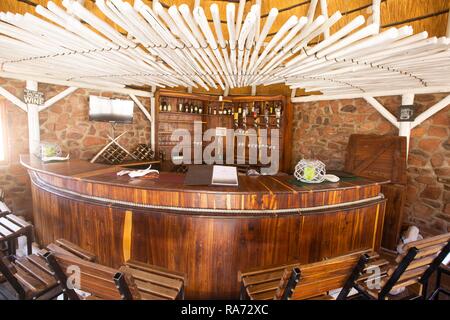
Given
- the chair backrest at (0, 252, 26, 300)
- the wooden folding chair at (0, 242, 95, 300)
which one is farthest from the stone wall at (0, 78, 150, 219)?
the chair backrest at (0, 252, 26, 300)

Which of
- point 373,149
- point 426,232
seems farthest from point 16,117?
point 426,232

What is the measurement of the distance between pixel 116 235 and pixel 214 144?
4.09 metres

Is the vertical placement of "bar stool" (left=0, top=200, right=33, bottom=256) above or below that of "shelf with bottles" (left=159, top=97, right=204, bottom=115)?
below

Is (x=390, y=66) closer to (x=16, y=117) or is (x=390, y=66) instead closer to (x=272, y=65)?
(x=272, y=65)

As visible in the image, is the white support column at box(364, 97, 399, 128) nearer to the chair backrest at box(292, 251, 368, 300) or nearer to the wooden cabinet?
the wooden cabinet

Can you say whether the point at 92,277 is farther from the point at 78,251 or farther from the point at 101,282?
the point at 78,251

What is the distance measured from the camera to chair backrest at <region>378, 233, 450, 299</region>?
1.50 metres

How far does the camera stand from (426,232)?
3.64 meters

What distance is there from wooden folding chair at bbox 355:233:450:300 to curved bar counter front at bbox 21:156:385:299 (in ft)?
1.85

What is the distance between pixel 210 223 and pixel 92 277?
0.95 m

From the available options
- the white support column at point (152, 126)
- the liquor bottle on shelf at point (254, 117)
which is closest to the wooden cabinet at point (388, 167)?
the liquor bottle on shelf at point (254, 117)

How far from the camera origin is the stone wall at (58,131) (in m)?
3.66

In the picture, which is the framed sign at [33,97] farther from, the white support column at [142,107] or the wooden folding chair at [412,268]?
the wooden folding chair at [412,268]

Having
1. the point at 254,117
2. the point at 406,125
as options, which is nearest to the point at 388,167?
the point at 406,125
